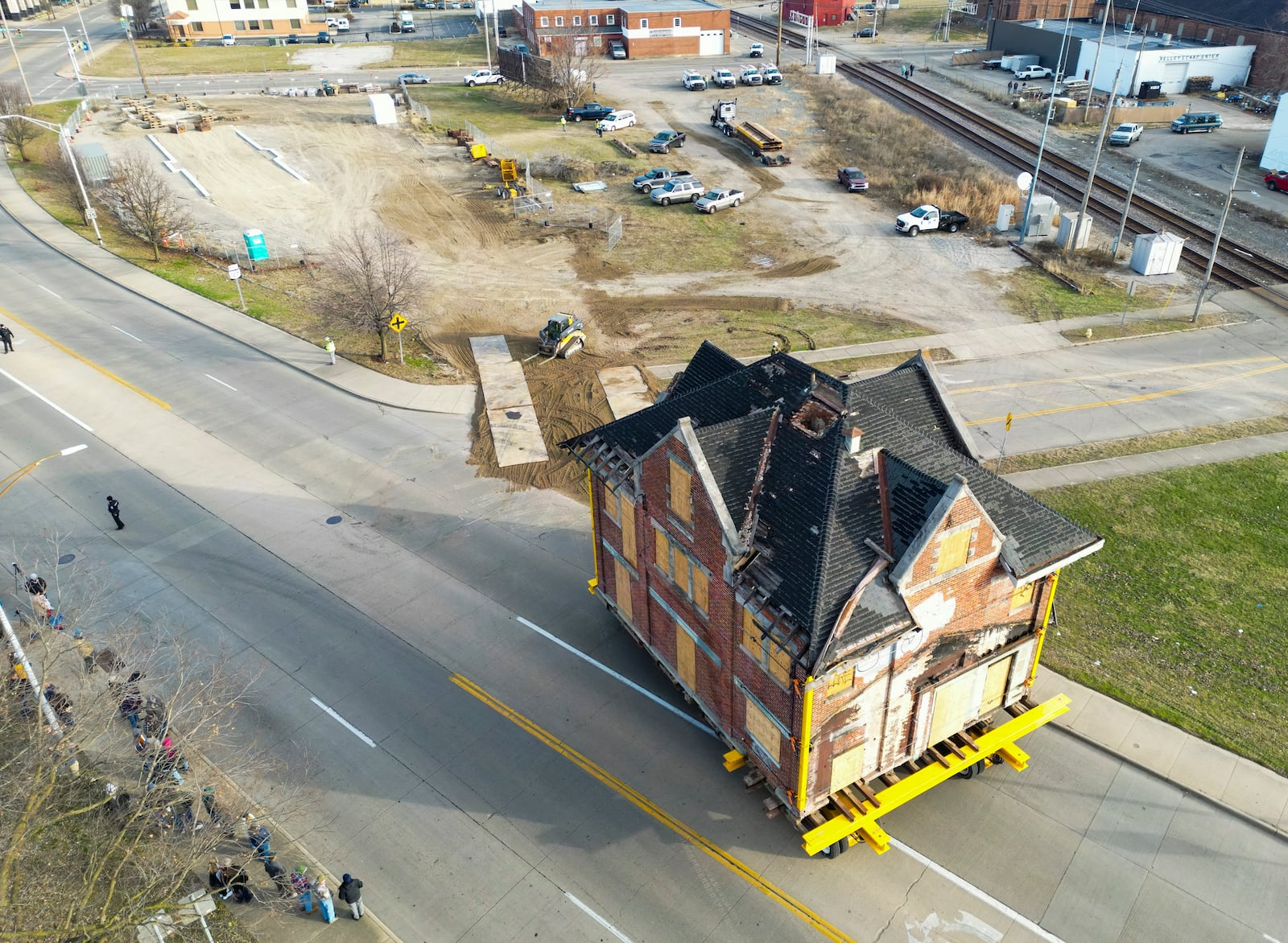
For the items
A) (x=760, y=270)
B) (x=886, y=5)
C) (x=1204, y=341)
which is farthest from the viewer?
(x=886, y=5)

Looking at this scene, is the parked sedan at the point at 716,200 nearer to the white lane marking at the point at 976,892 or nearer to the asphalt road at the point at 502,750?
the asphalt road at the point at 502,750

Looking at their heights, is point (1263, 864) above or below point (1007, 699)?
below

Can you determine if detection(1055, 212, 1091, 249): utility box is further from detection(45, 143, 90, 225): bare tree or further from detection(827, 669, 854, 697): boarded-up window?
detection(45, 143, 90, 225): bare tree

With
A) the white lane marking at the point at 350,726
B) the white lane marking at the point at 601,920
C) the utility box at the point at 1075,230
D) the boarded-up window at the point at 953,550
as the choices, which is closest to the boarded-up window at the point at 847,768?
the boarded-up window at the point at 953,550

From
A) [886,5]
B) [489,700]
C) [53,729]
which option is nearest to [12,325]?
[53,729]

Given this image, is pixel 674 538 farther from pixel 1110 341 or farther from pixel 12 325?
pixel 12 325

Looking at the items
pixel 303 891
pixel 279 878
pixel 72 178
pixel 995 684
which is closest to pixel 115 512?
pixel 279 878

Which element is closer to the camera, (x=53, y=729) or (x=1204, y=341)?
(x=53, y=729)

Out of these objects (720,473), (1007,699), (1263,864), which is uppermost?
(720,473)

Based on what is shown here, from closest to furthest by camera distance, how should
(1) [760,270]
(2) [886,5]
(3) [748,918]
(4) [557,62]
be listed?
(3) [748,918], (1) [760,270], (4) [557,62], (2) [886,5]
